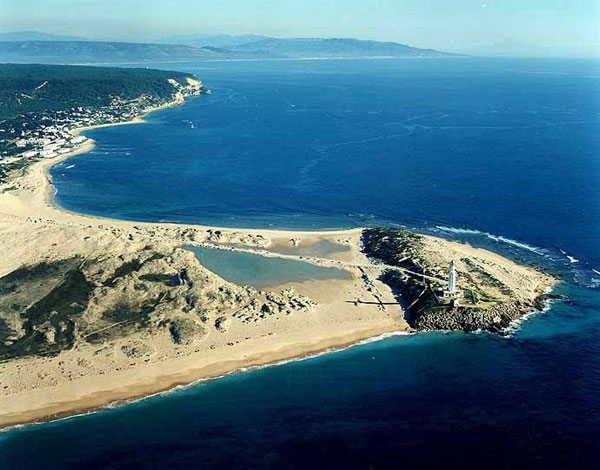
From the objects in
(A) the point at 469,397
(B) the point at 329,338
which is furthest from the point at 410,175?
(A) the point at 469,397

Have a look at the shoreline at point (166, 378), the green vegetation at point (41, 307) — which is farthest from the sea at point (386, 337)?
the green vegetation at point (41, 307)

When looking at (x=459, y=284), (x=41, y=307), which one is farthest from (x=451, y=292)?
(x=41, y=307)

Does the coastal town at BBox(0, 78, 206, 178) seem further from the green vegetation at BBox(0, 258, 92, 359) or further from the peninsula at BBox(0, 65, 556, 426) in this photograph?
the green vegetation at BBox(0, 258, 92, 359)

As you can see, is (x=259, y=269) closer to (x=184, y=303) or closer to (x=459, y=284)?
(x=184, y=303)

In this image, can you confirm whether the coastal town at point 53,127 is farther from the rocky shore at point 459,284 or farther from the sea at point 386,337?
the rocky shore at point 459,284

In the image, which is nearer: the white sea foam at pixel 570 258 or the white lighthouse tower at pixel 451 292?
the white lighthouse tower at pixel 451 292

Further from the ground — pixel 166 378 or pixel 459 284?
pixel 459 284
